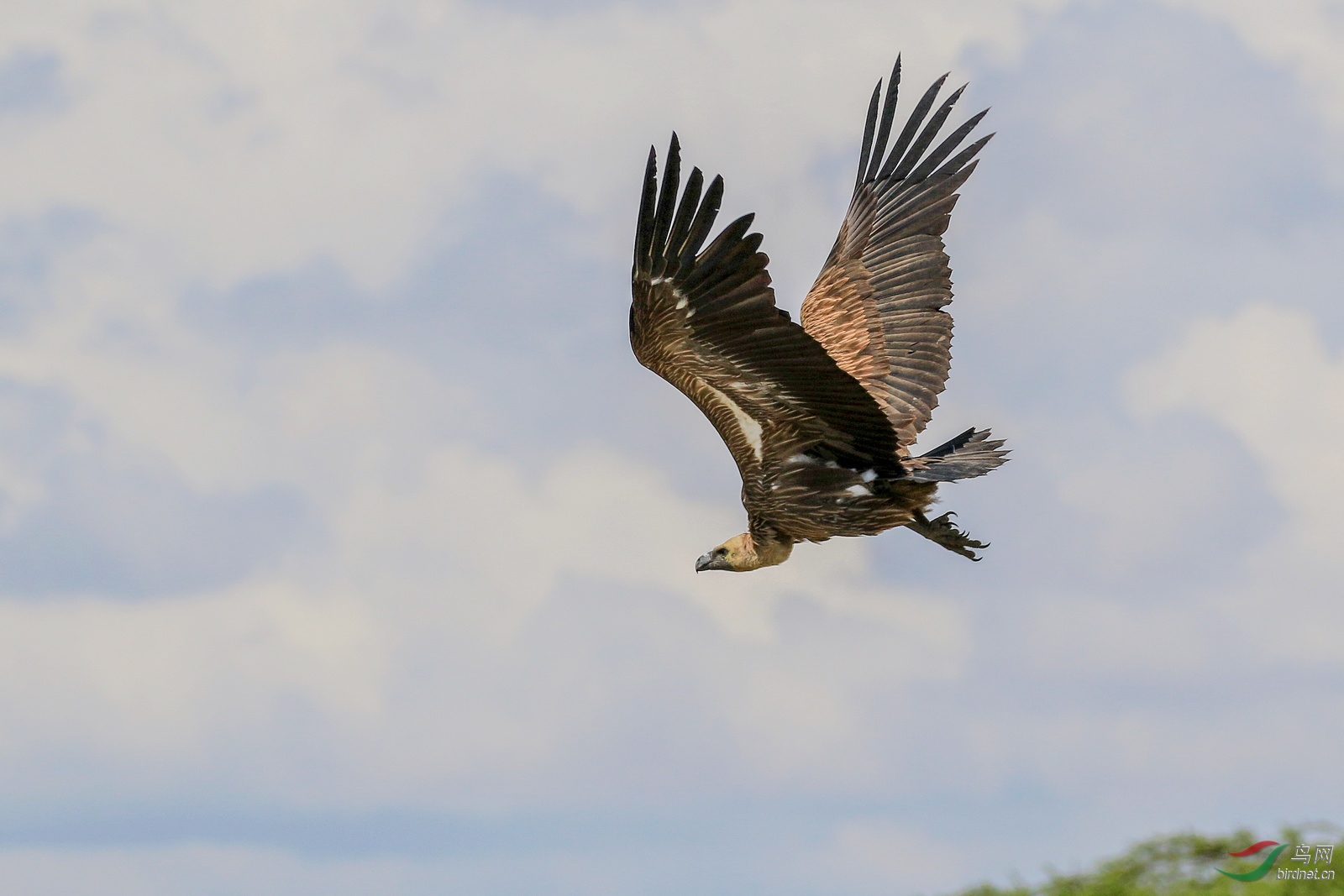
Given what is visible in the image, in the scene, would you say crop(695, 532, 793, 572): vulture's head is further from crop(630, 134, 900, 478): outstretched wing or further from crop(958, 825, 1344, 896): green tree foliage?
crop(958, 825, 1344, 896): green tree foliage

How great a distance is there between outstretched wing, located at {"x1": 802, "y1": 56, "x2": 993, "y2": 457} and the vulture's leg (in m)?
0.84

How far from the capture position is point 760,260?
7.94 meters

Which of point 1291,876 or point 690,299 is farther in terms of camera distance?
point 690,299

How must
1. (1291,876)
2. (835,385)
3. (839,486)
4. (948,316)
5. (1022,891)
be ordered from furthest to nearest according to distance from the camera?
1. (948,316)
2. (839,486)
3. (835,385)
4. (1022,891)
5. (1291,876)

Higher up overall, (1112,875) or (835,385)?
(835,385)

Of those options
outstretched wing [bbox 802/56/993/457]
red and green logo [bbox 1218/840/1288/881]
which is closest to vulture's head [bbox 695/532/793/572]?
outstretched wing [bbox 802/56/993/457]

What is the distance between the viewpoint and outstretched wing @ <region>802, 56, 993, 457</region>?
456 inches

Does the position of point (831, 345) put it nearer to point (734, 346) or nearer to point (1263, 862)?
point (734, 346)

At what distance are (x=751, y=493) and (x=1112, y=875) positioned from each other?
3.48 metres

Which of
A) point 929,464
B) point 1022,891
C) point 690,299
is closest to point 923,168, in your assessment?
point 929,464

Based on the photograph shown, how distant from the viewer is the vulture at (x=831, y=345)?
806 cm

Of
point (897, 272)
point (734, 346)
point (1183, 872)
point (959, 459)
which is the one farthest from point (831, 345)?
point (1183, 872)

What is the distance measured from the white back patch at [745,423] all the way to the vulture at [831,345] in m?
0.01

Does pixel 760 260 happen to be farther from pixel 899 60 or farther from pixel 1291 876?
pixel 899 60
